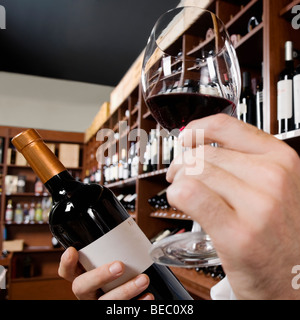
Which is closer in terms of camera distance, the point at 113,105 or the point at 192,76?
the point at 192,76

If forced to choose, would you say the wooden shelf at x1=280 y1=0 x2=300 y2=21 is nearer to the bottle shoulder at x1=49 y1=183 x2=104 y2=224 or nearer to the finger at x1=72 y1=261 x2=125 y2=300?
the bottle shoulder at x1=49 y1=183 x2=104 y2=224

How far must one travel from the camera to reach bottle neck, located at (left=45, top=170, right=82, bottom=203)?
0.68 m

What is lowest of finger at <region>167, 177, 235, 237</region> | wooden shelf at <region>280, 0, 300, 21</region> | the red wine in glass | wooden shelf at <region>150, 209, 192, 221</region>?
wooden shelf at <region>150, 209, 192, 221</region>

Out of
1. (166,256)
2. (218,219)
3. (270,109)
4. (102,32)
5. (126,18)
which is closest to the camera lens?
(218,219)

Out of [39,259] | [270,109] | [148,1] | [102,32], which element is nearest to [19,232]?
[39,259]

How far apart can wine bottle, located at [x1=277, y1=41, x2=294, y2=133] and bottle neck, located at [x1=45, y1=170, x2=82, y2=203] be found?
957 millimetres

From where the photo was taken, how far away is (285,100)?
130 cm

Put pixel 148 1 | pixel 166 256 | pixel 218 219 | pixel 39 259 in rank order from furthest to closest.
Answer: pixel 39 259
pixel 148 1
pixel 166 256
pixel 218 219

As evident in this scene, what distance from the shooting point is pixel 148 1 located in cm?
323

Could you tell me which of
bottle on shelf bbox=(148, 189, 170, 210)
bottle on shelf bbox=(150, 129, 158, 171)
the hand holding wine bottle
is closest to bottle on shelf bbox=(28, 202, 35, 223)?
bottle on shelf bbox=(148, 189, 170, 210)

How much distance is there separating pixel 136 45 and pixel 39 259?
142 inches

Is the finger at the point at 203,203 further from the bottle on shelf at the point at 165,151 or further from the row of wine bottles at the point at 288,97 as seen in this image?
the bottle on shelf at the point at 165,151
